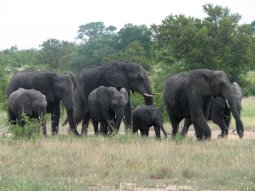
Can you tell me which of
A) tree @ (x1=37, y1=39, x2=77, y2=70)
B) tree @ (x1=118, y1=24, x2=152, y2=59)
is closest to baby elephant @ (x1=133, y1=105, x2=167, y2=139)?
tree @ (x1=118, y1=24, x2=152, y2=59)

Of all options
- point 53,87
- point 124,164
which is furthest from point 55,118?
point 124,164

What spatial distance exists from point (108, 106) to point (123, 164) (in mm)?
6644

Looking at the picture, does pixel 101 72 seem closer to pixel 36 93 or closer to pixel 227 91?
pixel 36 93

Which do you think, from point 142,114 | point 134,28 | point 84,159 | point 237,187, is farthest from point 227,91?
point 134,28

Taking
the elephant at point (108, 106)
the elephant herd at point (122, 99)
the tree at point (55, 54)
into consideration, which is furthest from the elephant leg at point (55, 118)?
the tree at point (55, 54)

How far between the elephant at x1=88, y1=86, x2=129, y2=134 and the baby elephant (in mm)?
703

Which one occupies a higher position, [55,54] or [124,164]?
[55,54]

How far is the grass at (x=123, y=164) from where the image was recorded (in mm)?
10266

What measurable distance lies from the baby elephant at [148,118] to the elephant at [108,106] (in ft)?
2.31

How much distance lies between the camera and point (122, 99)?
18.0 metres

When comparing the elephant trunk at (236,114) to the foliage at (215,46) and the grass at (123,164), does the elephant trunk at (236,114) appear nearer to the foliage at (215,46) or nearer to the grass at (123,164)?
the grass at (123,164)

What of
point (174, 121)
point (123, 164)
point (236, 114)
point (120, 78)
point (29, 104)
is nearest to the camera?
point (123, 164)

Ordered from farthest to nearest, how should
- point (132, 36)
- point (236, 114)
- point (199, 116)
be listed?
point (132, 36)
point (199, 116)
point (236, 114)

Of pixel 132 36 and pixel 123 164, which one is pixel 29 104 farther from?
pixel 132 36
